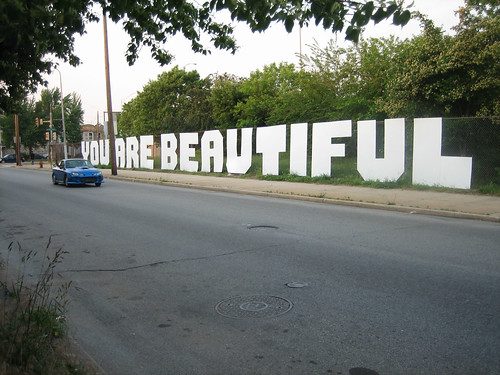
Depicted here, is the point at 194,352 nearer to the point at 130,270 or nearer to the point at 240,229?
the point at 130,270

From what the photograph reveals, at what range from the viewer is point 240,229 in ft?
31.7

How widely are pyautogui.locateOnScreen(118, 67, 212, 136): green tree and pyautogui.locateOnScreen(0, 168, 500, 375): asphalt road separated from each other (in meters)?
38.2

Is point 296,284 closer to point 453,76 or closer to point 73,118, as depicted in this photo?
point 453,76

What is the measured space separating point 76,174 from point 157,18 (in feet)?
53.9

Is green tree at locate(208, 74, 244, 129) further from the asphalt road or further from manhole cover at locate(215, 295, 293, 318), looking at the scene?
manhole cover at locate(215, 295, 293, 318)

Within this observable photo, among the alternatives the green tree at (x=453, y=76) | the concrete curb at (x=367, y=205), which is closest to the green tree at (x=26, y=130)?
the concrete curb at (x=367, y=205)

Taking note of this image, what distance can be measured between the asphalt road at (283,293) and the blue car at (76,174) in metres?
10.9

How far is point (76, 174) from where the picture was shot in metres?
21.3

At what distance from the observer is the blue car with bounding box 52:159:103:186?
21.4 m

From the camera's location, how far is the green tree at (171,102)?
158 feet

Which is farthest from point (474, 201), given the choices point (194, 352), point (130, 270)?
point (194, 352)

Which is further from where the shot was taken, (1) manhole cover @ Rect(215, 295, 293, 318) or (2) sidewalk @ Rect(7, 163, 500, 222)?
(2) sidewalk @ Rect(7, 163, 500, 222)

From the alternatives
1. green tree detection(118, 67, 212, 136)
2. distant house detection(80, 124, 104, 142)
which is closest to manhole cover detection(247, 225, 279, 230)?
green tree detection(118, 67, 212, 136)

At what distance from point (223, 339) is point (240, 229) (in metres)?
A: 5.50
